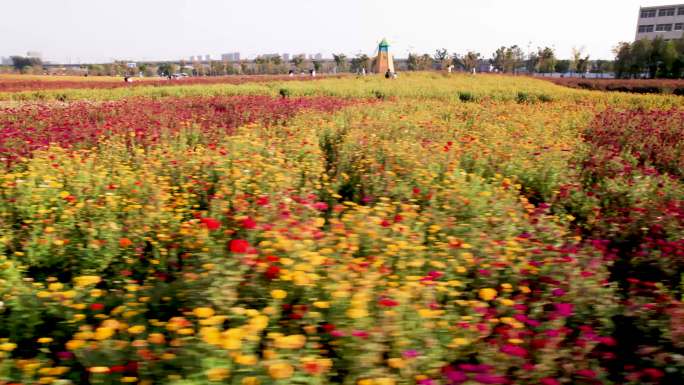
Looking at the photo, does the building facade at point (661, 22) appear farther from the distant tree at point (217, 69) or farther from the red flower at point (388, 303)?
the red flower at point (388, 303)

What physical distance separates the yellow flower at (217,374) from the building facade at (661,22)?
84.0 m

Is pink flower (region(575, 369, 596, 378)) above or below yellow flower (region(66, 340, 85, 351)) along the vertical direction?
below

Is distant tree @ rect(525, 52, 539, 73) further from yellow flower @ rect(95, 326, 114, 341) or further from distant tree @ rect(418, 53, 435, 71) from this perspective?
yellow flower @ rect(95, 326, 114, 341)

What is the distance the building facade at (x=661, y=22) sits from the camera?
2729 inches

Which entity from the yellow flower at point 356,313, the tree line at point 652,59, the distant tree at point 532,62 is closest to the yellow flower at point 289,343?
the yellow flower at point 356,313

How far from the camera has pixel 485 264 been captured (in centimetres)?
310

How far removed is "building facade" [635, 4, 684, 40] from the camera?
69.3 metres

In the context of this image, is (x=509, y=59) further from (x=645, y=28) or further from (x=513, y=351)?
(x=513, y=351)

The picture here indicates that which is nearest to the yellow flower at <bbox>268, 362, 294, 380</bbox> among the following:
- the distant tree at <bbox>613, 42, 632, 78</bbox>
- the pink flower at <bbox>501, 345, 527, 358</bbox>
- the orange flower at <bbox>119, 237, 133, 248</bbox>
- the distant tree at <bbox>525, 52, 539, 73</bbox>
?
the pink flower at <bbox>501, 345, 527, 358</bbox>

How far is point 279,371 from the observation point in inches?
64.1

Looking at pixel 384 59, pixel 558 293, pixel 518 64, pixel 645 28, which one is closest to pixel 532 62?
pixel 518 64

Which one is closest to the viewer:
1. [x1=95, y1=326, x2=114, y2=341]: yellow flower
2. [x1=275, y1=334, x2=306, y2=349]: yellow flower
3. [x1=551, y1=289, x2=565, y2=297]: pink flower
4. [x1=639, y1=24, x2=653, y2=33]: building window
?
[x1=275, y1=334, x2=306, y2=349]: yellow flower

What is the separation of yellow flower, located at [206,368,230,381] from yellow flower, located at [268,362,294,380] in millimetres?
154

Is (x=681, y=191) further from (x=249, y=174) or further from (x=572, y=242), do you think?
(x=249, y=174)
